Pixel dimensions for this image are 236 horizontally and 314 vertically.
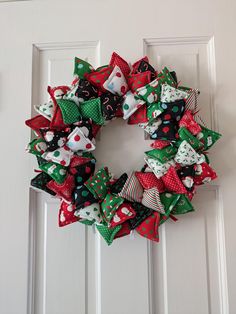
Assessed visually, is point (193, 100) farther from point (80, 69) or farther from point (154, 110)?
point (80, 69)

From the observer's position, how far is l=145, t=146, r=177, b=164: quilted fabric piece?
2.47ft

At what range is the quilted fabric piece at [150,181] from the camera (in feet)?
2.47

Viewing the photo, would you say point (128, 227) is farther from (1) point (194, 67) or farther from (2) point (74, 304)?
(1) point (194, 67)

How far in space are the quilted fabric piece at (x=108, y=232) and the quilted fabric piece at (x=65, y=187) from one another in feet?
0.40

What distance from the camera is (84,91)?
76cm

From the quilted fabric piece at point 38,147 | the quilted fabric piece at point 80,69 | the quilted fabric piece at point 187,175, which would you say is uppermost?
the quilted fabric piece at point 80,69

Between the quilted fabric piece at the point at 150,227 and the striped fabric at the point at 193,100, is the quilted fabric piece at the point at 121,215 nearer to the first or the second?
the quilted fabric piece at the point at 150,227

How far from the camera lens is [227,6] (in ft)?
2.79

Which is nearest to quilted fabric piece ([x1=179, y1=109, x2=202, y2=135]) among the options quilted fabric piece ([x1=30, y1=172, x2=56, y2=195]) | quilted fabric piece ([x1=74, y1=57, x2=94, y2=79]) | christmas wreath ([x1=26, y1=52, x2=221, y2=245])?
christmas wreath ([x1=26, y1=52, x2=221, y2=245])

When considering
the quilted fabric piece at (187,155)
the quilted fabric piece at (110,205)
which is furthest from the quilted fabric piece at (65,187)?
the quilted fabric piece at (187,155)

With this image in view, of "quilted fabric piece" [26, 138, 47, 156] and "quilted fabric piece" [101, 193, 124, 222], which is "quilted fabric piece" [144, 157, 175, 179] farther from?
"quilted fabric piece" [26, 138, 47, 156]

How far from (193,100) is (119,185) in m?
0.33

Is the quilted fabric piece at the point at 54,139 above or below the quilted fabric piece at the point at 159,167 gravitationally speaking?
above

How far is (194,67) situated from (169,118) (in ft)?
0.71
